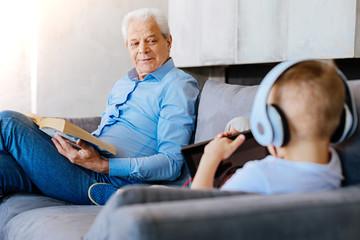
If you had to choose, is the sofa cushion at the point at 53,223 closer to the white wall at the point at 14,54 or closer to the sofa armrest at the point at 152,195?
the sofa armrest at the point at 152,195

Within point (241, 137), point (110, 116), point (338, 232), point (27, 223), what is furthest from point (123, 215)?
point (110, 116)

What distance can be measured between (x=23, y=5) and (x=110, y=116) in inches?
85.3

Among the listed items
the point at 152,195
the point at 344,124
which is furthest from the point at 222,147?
the point at 152,195

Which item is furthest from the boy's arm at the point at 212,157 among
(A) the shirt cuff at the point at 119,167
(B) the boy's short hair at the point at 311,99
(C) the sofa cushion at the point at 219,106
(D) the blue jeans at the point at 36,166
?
(D) the blue jeans at the point at 36,166

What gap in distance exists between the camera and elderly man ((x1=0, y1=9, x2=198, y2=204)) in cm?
175

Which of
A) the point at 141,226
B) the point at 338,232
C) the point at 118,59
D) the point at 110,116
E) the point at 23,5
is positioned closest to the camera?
the point at 141,226

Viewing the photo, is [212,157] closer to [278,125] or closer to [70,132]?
[278,125]

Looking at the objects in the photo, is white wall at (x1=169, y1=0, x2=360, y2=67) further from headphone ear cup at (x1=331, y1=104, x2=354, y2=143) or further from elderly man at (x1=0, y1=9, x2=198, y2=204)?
headphone ear cup at (x1=331, y1=104, x2=354, y2=143)

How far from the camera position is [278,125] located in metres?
0.84

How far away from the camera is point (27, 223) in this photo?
58.1 inches

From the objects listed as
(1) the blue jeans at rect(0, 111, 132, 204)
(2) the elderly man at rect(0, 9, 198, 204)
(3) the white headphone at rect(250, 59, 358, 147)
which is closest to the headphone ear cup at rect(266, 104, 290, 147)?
(3) the white headphone at rect(250, 59, 358, 147)

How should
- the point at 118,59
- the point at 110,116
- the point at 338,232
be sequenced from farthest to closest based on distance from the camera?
1. the point at 118,59
2. the point at 110,116
3. the point at 338,232

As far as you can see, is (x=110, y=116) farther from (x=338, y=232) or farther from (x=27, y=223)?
(x=338, y=232)

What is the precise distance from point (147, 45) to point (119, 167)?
24.6 inches
